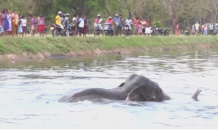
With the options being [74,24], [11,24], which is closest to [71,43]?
[74,24]

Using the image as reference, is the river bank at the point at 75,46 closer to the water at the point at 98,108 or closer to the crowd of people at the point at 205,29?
the water at the point at 98,108

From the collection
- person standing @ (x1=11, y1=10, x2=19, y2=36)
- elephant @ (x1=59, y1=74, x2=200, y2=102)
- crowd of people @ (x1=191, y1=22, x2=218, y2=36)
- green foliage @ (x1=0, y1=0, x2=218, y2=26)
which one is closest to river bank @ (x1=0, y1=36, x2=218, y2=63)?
person standing @ (x1=11, y1=10, x2=19, y2=36)

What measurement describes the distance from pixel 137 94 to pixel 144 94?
0.18 metres

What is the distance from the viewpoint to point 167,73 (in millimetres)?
22656

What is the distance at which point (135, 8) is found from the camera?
64.8m

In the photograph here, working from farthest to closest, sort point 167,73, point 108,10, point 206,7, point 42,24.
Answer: point 206,7 → point 108,10 → point 42,24 → point 167,73

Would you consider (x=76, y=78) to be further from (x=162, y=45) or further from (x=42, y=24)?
(x=162, y=45)

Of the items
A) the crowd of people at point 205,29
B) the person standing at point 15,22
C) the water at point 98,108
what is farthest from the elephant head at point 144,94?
the crowd of people at point 205,29

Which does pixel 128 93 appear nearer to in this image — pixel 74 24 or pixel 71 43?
pixel 71 43

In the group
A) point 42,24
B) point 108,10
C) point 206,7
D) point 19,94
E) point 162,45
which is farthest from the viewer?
point 206,7

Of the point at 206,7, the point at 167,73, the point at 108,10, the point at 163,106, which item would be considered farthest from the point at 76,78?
the point at 206,7

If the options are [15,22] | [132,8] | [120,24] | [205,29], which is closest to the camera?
[15,22]

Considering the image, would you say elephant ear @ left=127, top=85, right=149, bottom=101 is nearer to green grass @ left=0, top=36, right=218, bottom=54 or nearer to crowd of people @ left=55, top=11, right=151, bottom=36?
green grass @ left=0, top=36, right=218, bottom=54

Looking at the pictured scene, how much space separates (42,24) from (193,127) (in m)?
27.7
